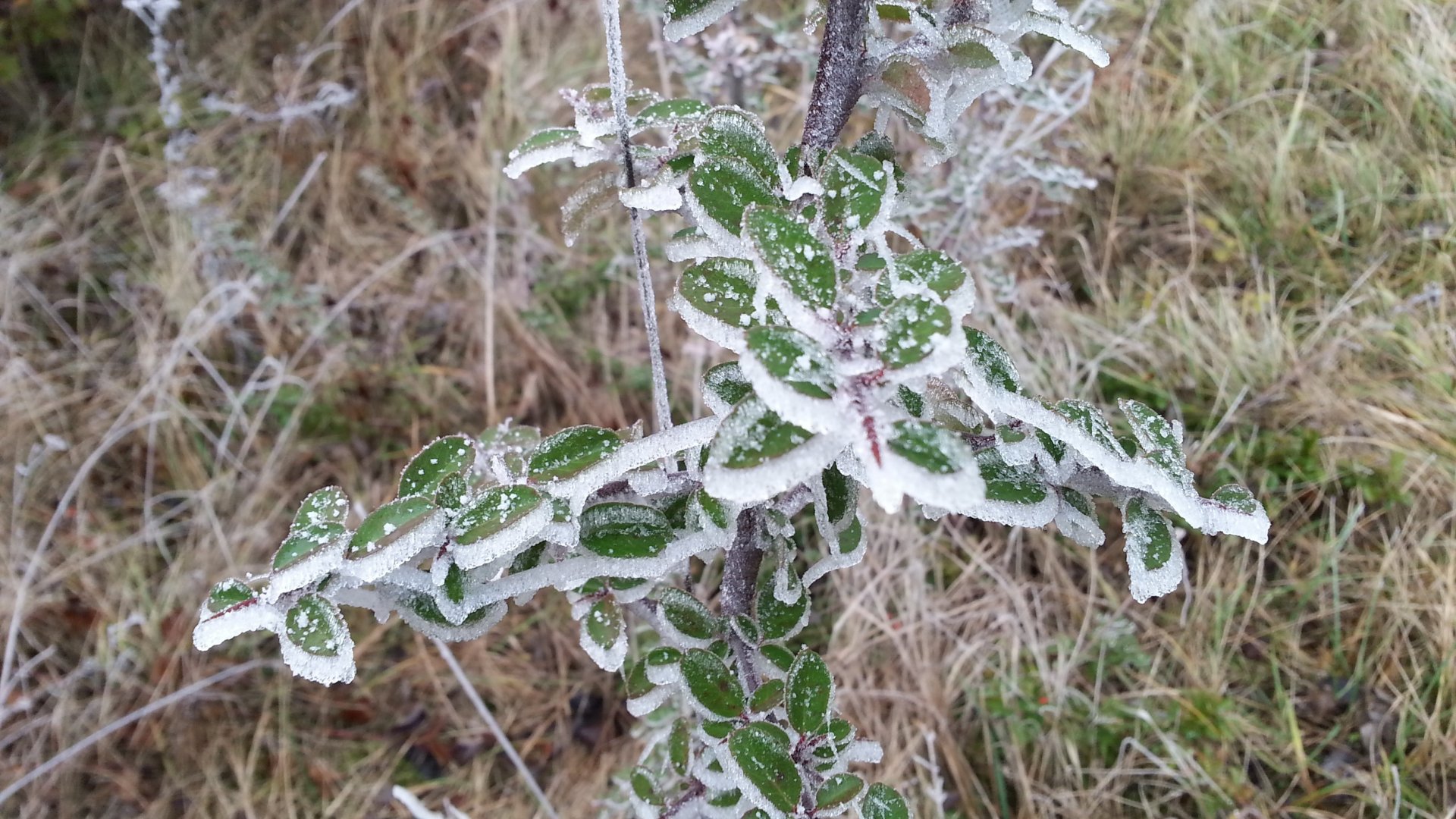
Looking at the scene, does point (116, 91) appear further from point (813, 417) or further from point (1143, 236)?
point (813, 417)

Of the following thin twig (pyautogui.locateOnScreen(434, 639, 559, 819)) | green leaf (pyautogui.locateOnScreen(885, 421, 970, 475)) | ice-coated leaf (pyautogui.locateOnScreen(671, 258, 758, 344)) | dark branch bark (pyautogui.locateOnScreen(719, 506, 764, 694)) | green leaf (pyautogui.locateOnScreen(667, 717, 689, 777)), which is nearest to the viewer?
green leaf (pyautogui.locateOnScreen(885, 421, 970, 475))

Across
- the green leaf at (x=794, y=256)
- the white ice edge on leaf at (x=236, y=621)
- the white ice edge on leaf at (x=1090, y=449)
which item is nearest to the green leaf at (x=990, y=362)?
the white ice edge on leaf at (x=1090, y=449)

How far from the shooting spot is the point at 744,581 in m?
0.82

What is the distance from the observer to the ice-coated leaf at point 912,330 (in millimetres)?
449

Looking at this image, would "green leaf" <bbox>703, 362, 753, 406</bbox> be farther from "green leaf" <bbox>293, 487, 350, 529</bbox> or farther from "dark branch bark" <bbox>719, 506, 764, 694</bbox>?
"green leaf" <bbox>293, 487, 350, 529</bbox>

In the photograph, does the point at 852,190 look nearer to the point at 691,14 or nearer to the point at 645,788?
the point at 691,14

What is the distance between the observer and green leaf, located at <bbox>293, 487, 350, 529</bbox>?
643 mm

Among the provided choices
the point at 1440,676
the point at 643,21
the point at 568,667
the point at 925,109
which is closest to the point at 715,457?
the point at 925,109

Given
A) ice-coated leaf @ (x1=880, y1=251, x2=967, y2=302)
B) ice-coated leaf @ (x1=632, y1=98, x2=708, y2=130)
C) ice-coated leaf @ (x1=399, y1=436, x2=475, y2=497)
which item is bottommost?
ice-coated leaf @ (x1=399, y1=436, x2=475, y2=497)

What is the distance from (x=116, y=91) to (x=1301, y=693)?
329 cm

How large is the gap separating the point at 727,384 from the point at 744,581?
0.86 feet

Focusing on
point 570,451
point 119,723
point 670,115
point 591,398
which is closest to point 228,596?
point 570,451

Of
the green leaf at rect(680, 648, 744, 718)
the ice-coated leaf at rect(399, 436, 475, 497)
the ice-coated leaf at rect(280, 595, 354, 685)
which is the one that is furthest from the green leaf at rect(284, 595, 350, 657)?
the green leaf at rect(680, 648, 744, 718)

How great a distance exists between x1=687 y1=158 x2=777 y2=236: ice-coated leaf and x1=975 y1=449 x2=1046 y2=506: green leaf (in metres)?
0.22
